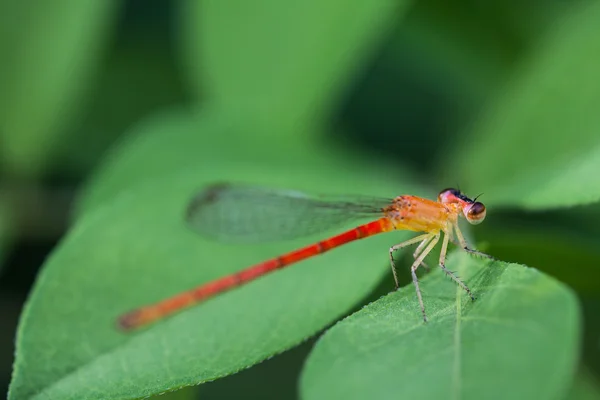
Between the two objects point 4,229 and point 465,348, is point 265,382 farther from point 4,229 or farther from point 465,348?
point 465,348

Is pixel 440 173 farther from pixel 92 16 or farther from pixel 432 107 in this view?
pixel 92 16

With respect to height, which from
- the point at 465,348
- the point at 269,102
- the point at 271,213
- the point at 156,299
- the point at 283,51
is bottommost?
the point at 465,348

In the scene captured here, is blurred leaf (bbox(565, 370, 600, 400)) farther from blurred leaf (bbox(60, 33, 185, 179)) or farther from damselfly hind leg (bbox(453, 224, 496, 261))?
blurred leaf (bbox(60, 33, 185, 179))

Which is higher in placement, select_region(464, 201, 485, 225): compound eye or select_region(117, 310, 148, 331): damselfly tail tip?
select_region(117, 310, 148, 331): damselfly tail tip

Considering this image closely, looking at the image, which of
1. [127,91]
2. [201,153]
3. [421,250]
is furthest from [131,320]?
[127,91]

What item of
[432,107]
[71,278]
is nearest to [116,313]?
[71,278]

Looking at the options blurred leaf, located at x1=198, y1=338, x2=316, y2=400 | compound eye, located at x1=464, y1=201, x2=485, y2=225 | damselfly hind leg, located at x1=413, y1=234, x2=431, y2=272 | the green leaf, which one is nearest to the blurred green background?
blurred leaf, located at x1=198, y1=338, x2=316, y2=400
